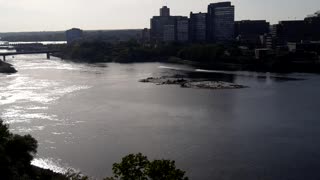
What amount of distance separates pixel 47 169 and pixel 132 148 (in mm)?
1620

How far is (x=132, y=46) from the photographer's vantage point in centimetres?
3219

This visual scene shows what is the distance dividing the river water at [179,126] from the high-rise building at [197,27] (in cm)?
2116

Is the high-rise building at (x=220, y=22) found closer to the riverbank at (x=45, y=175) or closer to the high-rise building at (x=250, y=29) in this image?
the high-rise building at (x=250, y=29)

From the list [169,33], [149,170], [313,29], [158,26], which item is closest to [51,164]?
[149,170]

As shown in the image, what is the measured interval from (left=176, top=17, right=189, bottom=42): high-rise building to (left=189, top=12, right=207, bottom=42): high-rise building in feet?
1.28

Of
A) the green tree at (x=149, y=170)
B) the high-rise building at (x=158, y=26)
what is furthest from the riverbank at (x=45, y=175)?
the high-rise building at (x=158, y=26)

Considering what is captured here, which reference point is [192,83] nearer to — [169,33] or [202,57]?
[202,57]

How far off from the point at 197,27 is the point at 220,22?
6.14 ft

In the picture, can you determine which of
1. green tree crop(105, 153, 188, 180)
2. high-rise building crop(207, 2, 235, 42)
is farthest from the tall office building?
green tree crop(105, 153, 188, 180)

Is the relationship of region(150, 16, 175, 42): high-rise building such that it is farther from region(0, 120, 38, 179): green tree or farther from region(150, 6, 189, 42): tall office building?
region(0, 120, 38, 179): green tree

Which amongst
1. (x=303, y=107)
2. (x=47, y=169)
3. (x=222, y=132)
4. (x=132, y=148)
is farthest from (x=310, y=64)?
(x=47, y=169)

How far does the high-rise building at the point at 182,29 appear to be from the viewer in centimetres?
3807

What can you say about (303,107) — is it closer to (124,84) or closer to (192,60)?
(124,84)

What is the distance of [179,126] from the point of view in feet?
30.8
